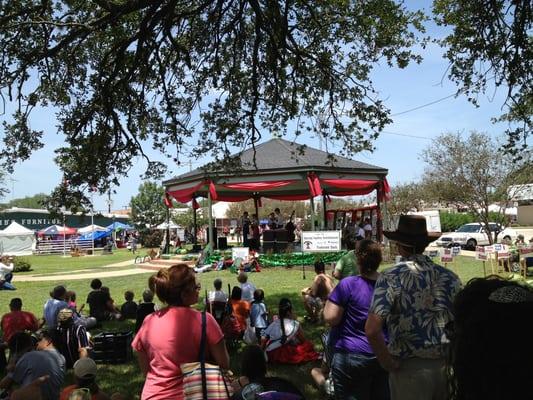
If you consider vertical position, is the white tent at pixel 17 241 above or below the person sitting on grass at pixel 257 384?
above

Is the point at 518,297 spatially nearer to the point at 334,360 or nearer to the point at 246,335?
the point at 334,360

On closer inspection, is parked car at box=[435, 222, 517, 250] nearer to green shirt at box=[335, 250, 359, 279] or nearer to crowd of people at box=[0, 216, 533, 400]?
green shirt at box=[335, 250, 359, 279]

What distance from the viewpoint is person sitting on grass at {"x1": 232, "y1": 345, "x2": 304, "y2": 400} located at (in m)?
3.17

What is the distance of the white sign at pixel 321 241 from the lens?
53.5 ft

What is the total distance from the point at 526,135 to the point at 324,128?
3.69 meters

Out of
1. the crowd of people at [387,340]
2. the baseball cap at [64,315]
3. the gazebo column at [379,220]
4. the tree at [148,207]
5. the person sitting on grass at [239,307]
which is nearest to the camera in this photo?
the crowd of people at [387,340]

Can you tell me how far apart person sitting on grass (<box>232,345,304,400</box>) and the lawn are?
1739mm

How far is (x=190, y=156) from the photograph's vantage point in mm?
9727

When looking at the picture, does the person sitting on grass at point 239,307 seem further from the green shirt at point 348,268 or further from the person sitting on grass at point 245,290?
the green shirt at point 348,268

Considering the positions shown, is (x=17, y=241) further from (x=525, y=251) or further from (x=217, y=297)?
(x=217, y=297)

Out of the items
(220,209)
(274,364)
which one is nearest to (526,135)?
(274,364)

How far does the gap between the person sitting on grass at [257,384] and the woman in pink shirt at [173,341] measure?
0.42 m

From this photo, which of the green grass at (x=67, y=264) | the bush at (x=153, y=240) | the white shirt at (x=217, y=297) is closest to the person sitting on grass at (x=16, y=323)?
the white shirt at (x=217, y=297)

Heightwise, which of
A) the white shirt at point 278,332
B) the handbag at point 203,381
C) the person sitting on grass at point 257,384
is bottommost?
the white shirt at point 278,332
